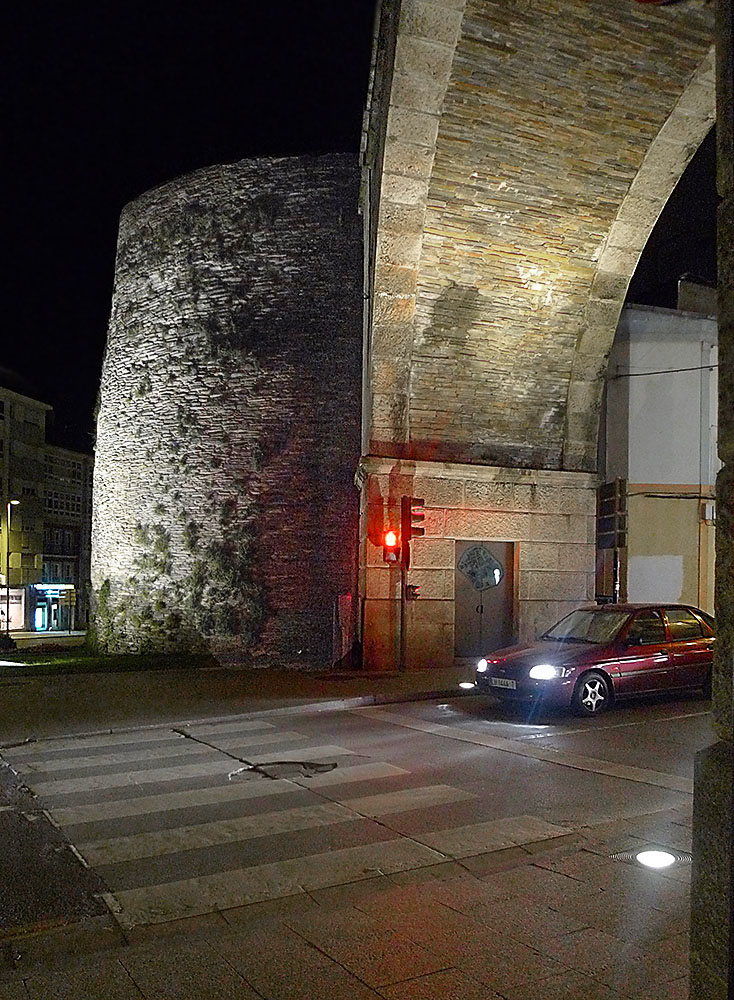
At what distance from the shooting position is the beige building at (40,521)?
54875mm

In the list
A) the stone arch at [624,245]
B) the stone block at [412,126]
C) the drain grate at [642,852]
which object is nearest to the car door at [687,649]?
the stone arch at [624,245]

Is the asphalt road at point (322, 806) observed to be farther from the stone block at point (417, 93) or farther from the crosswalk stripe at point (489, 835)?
the stone block at point (417, 93)

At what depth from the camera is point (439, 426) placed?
54.2 feet

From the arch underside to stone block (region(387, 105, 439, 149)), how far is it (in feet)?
0.06

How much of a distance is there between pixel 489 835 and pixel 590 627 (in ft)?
21.9

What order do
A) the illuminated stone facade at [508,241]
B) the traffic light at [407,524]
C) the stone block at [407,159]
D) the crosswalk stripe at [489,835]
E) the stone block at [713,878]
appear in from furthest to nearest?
the traffic light at [407,524], the stone block at [407,159], the illuminated stone facade at [508,241], the crosswalk stripe at [489,835], the stone block at [713,878]

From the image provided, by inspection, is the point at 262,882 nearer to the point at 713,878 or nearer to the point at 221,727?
the point at 713,878

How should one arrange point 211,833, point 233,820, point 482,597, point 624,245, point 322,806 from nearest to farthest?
point 211,833, point 233,820, point 322,806, point 624,245, point 482,597

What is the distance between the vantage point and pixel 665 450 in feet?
62.7

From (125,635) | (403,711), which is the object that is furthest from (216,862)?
(125,635)

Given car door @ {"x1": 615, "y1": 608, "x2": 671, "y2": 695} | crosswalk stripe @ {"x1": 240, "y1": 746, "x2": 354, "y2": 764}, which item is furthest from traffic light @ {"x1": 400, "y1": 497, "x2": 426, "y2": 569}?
crosswalk stripe @ {"x1": 240, "y1": 746, "x2": 354, "y2": 764}

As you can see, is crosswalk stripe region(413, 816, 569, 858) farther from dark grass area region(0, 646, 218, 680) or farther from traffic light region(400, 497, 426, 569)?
dark grass area region(0, 646, 218, 680)

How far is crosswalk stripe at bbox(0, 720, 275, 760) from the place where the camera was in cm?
944

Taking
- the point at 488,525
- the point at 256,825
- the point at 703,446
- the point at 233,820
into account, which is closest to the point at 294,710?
the point at 233,820
